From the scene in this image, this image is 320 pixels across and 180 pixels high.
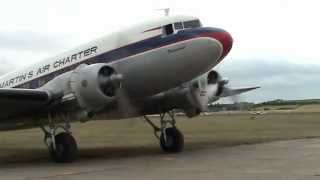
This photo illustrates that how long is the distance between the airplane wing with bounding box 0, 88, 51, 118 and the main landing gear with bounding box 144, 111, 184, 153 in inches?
212

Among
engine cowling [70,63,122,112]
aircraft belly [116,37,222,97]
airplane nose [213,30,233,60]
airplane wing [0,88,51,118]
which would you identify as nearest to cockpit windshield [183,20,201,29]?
aircraft belly [116,37,222,97]

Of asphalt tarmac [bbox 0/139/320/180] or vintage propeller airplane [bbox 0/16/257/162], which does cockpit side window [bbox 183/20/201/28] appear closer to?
vintage propeller airplane [bbox 0/16/257/162]

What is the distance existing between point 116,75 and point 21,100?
119 inches

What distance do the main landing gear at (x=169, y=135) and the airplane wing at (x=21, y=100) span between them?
5.38 metres

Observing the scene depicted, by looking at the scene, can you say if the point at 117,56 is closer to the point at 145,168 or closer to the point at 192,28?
the point at 192,28

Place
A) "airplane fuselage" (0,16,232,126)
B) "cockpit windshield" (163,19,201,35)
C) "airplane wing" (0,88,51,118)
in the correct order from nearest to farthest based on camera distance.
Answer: "airplane wing" (0,88,51,118)
"airplane fuselage" (0,16,232,126)
"cockpit windshield" (163,19,201,35)

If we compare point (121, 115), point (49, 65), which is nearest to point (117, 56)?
point (121, 115)

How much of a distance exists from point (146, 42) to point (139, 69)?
867mm

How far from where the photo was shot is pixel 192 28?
1747cm

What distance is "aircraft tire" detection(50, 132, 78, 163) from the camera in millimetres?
17750

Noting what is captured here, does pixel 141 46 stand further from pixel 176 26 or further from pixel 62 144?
pixel 62 144

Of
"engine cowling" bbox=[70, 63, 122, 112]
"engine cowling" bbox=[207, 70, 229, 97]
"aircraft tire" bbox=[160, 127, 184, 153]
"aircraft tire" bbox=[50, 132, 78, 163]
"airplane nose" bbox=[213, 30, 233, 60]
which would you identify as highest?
"airplane nose" bbox=[213, 30, 233, 60]

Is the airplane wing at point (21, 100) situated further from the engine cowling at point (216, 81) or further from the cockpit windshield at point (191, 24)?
the engine cowling at point (216, 81)

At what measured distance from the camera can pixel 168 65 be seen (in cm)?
1739
